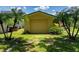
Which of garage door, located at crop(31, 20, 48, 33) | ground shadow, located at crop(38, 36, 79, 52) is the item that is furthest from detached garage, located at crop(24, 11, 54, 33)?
ground shadow, located at crop(38, 36, 79, 52)

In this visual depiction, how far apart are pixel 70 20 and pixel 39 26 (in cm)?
49

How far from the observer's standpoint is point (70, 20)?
180 inches

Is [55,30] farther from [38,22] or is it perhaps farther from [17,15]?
[17,15]

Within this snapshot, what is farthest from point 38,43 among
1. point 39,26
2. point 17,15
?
point 17,15

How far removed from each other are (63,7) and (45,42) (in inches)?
24.1

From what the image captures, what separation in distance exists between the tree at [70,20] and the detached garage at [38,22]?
0.18 metres

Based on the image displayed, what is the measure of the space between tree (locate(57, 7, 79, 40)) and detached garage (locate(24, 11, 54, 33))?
0.58 feet

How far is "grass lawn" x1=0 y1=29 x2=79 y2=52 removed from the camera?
454 cm

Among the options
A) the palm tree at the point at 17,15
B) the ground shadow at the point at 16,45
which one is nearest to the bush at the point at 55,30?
the ground shadow at the point at 16,45

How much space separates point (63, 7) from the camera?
14.9 feet

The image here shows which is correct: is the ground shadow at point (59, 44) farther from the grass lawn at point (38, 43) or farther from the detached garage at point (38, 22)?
the detached garage at point (38, 22)

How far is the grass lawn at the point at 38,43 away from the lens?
4535 millimetres

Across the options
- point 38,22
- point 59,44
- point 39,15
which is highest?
point 39,15
